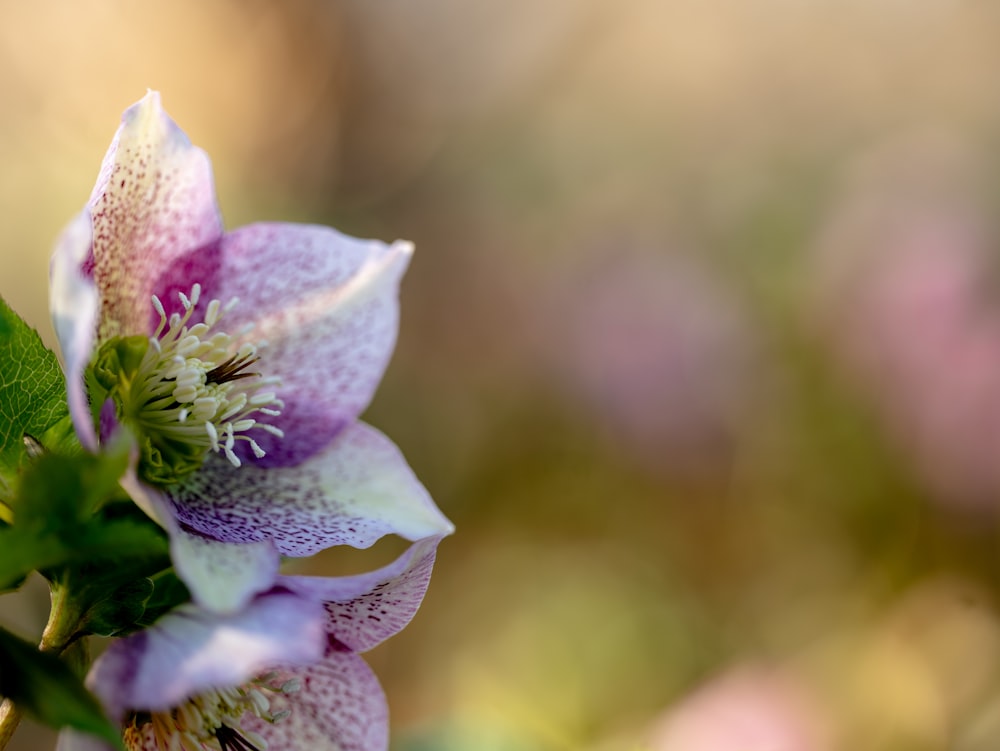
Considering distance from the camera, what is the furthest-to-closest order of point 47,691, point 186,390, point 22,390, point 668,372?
point 668,372 → point 186,390 → point 22,390 → point 47,691

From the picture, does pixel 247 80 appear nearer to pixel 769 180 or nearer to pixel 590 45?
pixel 590 45

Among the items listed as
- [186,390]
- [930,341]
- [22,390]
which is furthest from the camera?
[930,341]

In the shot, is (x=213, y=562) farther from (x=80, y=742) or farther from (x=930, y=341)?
(x=930, y=341)

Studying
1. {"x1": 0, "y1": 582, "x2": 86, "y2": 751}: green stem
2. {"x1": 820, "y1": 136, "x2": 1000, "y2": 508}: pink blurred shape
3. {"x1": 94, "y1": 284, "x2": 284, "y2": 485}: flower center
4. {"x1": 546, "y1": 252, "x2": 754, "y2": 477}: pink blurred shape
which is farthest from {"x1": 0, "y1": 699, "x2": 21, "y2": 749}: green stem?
{"x1": 546, "y1": 252, "x2": 754, "y2": 477}: pink blurred shape

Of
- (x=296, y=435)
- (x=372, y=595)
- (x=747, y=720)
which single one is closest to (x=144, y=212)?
(x=296, y=435)

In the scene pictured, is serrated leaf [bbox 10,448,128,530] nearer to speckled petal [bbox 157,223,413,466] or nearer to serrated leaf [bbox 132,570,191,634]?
serrated leaf [bbox 132,570,191,634]

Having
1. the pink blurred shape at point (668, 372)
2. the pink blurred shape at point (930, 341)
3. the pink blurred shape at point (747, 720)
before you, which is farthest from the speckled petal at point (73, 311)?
the pink blurred shape at point (668, 372)
